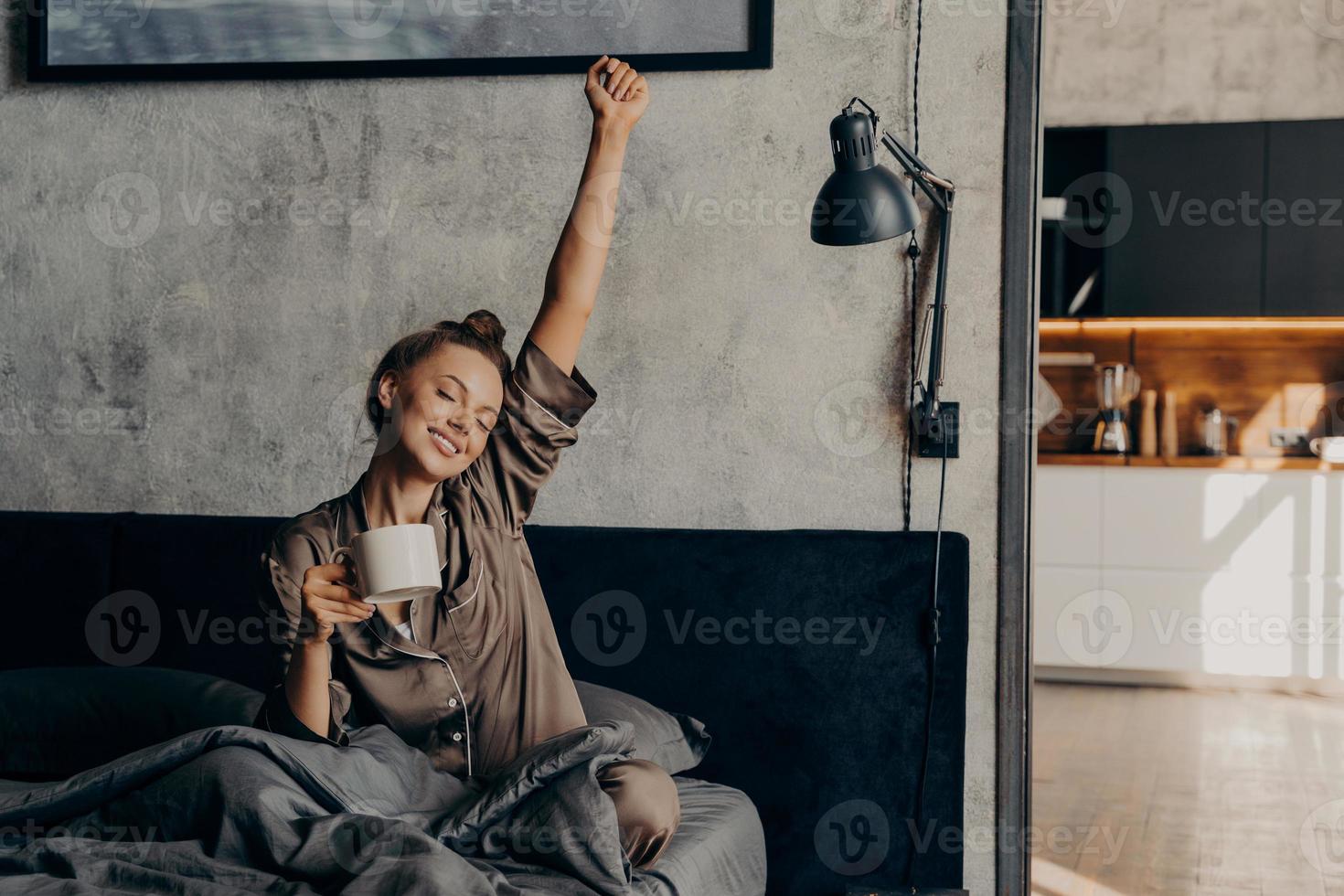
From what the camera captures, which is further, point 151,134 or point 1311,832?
point 1311,832

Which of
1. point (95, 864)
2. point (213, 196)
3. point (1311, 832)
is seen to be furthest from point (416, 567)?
point (1311, 832)

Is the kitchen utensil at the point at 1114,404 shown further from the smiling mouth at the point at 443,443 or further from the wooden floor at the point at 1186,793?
the smiling mouth at the point at 443,443

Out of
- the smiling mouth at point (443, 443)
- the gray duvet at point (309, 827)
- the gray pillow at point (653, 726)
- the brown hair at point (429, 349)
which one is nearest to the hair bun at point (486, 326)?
the brown hair at point (429, 349)

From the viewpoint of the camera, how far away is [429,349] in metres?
1.95

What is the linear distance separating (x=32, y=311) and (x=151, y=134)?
0.45m

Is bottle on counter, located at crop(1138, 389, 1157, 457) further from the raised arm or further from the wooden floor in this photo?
the raised arm

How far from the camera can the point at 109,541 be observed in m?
2.31

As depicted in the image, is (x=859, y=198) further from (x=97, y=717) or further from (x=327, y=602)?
(x=97, y=717)

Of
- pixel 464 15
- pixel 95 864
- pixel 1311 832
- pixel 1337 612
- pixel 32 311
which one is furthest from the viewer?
pixel 1337 612

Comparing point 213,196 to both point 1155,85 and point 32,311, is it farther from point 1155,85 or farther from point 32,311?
point 1155,85

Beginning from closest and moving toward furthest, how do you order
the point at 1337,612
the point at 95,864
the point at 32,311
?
1. the point at 95,864
2. the point at 32,311
3. the point at 1337,612

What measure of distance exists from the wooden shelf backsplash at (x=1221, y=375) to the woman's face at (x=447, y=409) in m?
3.51

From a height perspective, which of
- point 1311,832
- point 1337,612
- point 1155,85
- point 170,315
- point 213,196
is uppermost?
point 1155,85

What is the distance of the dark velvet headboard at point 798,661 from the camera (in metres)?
2.09
